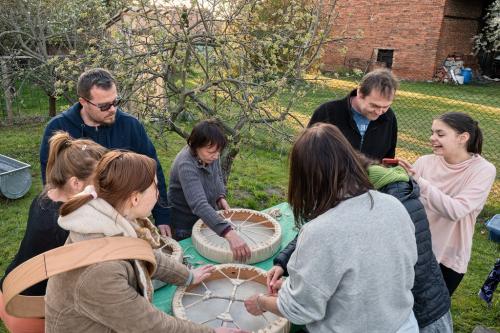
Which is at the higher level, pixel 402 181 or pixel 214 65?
pixel 214 65

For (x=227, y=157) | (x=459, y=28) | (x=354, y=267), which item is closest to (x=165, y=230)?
(x=227, y=157)

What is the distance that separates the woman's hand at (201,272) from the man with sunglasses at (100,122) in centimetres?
70

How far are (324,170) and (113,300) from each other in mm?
760

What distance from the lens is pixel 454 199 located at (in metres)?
2.14

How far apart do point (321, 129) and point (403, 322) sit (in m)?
0.72

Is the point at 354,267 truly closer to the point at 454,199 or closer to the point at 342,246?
the point at 342,246

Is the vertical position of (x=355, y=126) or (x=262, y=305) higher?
(x=355, y=126)

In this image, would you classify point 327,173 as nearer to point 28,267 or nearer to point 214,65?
point 28,267

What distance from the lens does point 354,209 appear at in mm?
1201

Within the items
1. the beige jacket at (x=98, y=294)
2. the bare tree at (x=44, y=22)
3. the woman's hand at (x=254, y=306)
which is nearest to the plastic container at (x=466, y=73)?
the bare tree at (x=44, y=22)

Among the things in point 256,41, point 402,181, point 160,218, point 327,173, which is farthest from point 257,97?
point 327,173

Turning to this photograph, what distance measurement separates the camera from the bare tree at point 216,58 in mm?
3467

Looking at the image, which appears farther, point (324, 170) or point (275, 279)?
point (275, 279)

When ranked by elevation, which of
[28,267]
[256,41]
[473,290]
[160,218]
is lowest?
[473,290]
